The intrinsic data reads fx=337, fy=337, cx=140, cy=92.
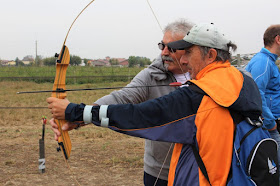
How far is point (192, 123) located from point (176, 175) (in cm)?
33

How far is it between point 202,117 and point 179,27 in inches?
38.9

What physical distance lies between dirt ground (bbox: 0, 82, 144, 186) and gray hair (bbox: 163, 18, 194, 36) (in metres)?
2.64

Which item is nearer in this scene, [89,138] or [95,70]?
[89,138]

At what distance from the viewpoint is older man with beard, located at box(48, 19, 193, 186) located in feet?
7.52

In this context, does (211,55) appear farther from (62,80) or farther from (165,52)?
(62,80)

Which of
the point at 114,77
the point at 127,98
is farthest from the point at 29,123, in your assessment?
the point at 114,77

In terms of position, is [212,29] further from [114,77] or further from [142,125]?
[114,77]

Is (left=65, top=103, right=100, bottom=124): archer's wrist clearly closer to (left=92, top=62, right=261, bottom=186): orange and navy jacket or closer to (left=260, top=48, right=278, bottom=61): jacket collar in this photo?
(left=92, top=62, right=261, bottom=186): orange and navy jacket

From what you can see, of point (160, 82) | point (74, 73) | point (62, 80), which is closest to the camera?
point (62, 80)

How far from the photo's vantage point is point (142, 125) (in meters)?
1.54

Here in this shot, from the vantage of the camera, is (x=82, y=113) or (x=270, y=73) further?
(x=270, y=73)

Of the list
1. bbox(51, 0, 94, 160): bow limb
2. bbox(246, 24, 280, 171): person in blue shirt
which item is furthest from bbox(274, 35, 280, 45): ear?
bbox(51, 0, 94, 160): bow limb

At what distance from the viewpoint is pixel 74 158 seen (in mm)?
6070

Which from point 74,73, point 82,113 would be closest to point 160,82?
point 82,113
